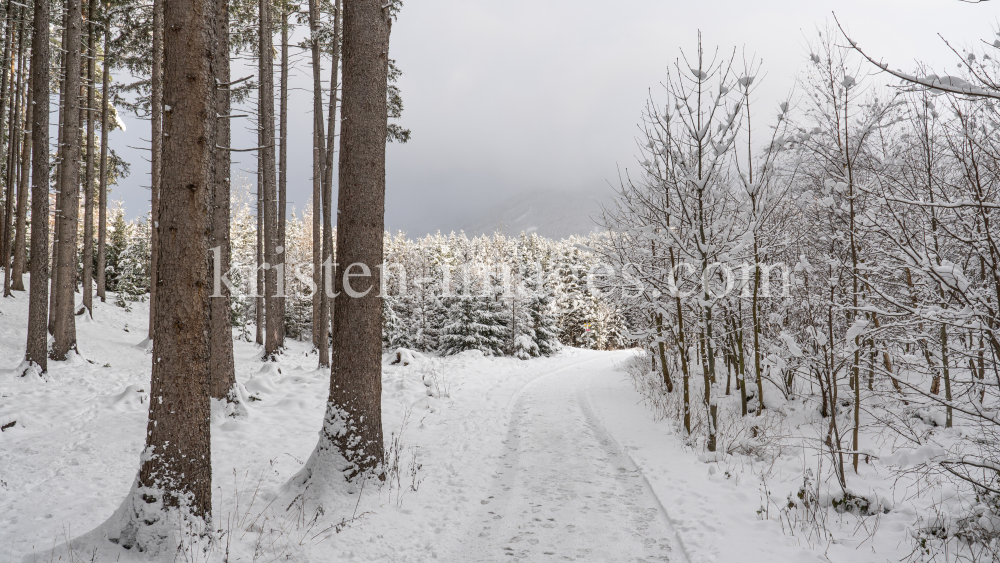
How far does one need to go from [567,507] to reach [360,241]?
347cm

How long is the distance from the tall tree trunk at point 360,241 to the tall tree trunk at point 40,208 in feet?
28.2

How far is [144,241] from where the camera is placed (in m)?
26.6

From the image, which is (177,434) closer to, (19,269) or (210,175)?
(210,175)

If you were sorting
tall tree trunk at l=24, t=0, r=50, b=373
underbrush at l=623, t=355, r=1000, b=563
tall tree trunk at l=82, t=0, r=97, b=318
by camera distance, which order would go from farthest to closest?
tall tree trunk at l=82, t=0, r=97, b=318
tall tree trunk at l=24, t=0, r=50, b=373
underbrush at l=623, t=355, r=1000, b=563

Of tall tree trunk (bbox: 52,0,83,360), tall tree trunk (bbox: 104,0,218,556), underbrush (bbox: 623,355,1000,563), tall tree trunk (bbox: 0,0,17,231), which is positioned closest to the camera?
tall tree trunk (bbox: 104,0,218,556)

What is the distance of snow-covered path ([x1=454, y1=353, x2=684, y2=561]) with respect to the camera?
3.82m

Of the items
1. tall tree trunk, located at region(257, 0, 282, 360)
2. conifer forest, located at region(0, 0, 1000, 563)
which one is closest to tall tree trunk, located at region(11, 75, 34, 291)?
conifer forest, located at region(0, 0, 1000, 563)

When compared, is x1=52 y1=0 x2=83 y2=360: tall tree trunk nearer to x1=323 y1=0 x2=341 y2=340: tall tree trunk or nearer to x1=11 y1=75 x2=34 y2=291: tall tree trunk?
x1=323 y1=0 x2=341 y2=340: tall tree trunk

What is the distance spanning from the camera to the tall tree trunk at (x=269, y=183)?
13086 millimetres

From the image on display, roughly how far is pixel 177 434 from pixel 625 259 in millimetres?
6851

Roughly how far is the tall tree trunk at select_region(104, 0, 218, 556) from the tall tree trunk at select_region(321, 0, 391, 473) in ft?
4.41

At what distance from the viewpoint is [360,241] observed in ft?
15.8

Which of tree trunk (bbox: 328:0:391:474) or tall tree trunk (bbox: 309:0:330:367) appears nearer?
tree trunk (bbox: 328:0:391:474)

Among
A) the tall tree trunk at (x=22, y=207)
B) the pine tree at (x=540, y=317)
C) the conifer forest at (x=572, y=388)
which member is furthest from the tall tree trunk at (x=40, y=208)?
A: the pine tree at (x=540, y=317)
